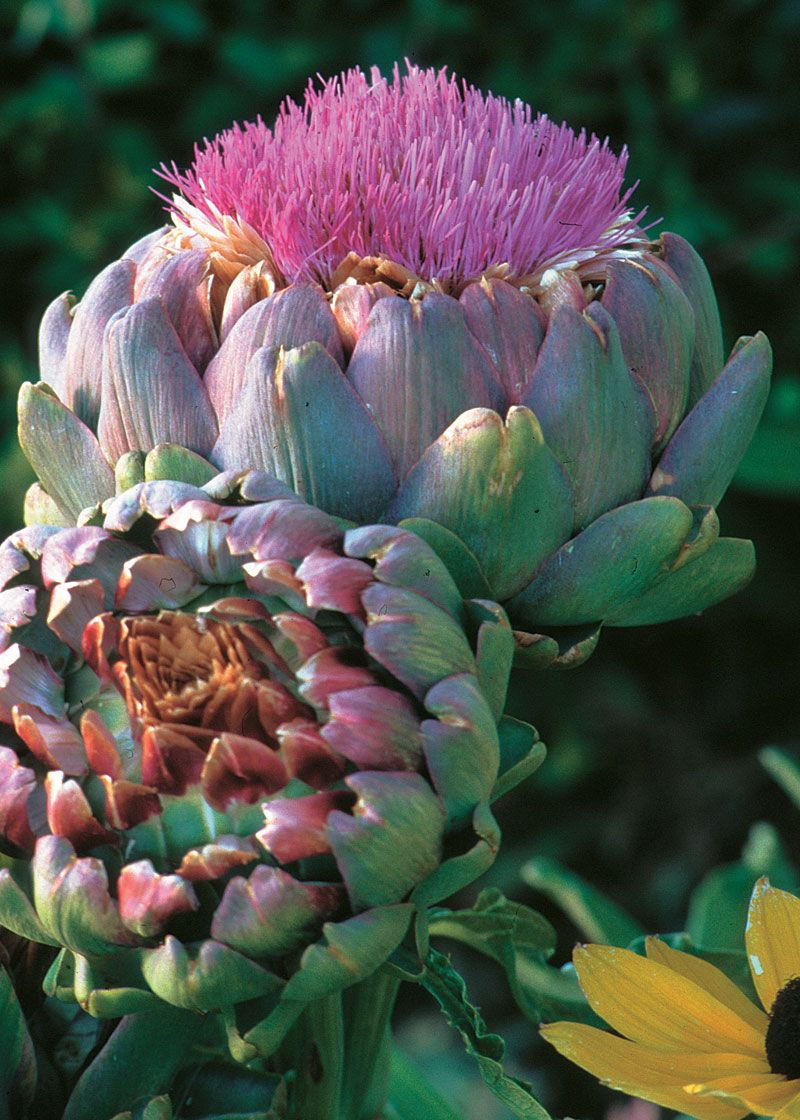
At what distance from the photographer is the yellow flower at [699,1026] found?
0.47 meters

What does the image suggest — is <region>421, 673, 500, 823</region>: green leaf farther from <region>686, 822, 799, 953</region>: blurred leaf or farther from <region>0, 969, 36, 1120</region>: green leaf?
<region>686, 822, 799, 953</region>: blurred leaf

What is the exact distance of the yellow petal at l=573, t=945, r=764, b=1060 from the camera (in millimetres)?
505

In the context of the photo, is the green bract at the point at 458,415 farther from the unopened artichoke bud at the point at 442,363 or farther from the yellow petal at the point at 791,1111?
the yellow petal at the point at 791,1111

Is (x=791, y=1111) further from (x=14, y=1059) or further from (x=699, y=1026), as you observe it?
(x=14, y=1059)

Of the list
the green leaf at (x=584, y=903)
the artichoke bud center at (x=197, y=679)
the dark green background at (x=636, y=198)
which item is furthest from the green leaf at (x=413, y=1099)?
the dark green background at (x=636, y=198)

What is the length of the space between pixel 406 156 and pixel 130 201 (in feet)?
3.12

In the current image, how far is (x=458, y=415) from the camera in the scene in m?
0.50

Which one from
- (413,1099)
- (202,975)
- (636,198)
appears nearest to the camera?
(202,975)

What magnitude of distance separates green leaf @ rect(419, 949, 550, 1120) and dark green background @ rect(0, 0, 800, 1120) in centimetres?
84

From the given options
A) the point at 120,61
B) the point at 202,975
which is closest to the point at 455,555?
the point at 202,975

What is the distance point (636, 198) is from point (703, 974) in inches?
38.0

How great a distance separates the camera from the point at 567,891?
30.3 inches

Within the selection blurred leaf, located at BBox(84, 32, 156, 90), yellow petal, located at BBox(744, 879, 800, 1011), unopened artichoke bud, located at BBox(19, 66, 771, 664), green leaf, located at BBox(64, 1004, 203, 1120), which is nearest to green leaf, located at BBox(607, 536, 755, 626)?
unopened artichoke bud, located at BBox(19, 66, 771, 664)

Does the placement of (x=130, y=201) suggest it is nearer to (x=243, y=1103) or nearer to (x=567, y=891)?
(x=567, y=891)
